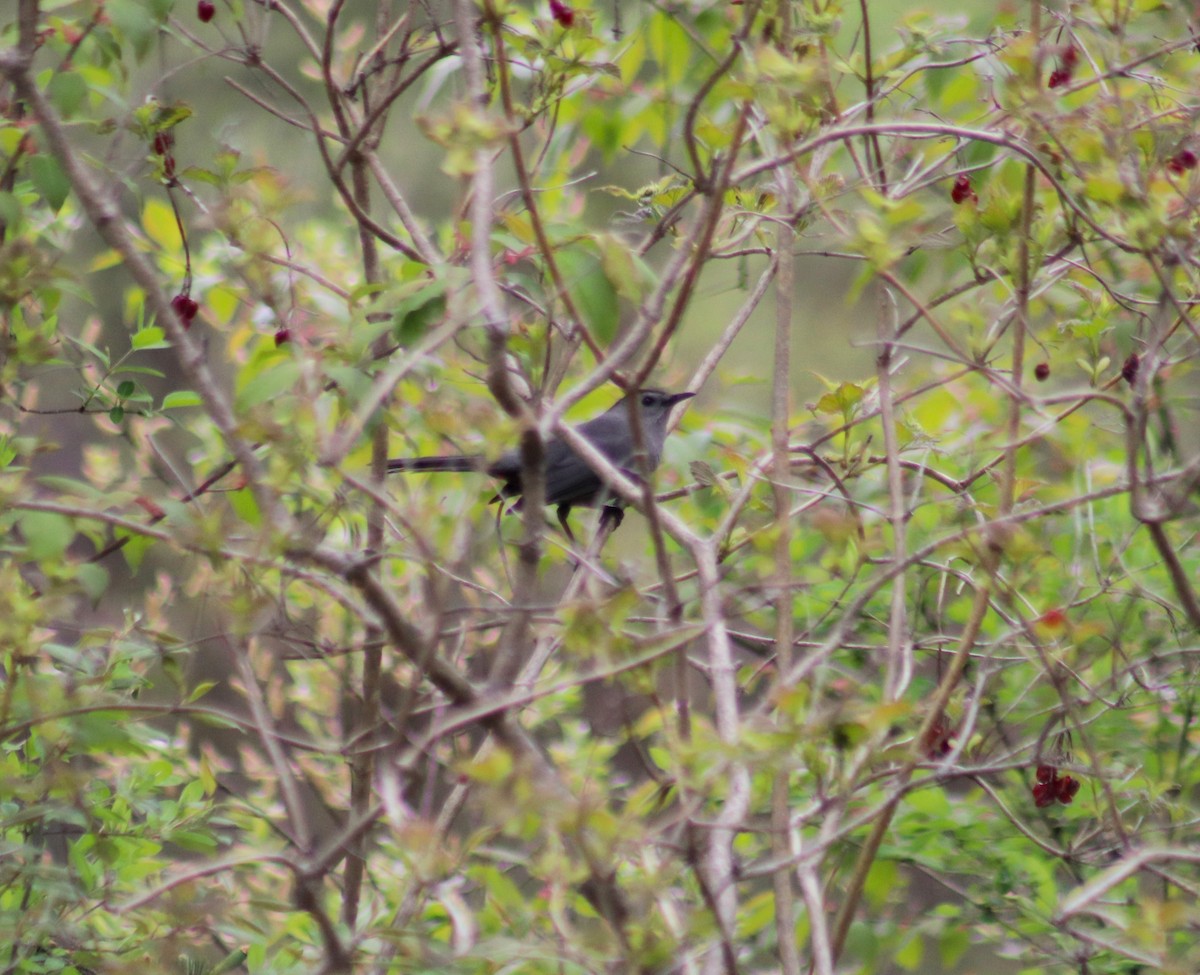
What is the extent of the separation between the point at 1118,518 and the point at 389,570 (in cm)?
194

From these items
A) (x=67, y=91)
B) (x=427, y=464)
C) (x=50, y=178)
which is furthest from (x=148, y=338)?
(x=427, y=464)

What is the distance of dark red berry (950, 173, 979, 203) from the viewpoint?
97.1 inches

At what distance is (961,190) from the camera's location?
2520 mm

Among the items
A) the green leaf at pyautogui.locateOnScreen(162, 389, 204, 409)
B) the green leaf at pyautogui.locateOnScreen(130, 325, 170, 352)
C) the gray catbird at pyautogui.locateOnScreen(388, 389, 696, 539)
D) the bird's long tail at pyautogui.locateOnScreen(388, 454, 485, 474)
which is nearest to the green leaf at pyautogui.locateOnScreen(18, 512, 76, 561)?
the green leaf at pyautogui.locateOnScreen(162, 389, 204, 409)

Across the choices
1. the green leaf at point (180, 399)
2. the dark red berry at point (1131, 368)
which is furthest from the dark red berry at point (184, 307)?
the dark red berry at point (1131, 368)

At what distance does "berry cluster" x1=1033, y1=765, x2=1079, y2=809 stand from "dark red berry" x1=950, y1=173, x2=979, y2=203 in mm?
1104

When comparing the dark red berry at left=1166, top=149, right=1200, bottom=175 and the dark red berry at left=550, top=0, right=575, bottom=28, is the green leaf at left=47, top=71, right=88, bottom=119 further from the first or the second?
the dark red berry at left=1166, top=149, right=1200, bottom=175

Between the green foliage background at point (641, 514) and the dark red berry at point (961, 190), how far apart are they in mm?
35

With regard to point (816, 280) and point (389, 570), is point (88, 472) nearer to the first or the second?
point (389, 570)

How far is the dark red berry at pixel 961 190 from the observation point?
2465 millimetres

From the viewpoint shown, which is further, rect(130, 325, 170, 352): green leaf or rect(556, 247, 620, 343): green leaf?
rect(130, 325, 170, 352): green leaf

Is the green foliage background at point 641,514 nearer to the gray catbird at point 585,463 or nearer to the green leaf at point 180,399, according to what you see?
the green leaf at point 180,399

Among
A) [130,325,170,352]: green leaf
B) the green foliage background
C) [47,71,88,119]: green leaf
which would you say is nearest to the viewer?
the green foliage background

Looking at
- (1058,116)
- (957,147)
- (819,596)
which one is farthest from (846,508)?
(1058,116)
